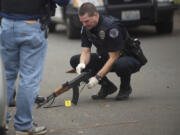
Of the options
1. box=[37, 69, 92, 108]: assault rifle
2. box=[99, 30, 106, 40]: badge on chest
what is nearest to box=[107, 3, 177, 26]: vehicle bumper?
box=[99, 30, 106, 40]: badge on chest

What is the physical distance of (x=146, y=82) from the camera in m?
7.86

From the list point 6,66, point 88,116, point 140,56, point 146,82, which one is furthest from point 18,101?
point 146,82

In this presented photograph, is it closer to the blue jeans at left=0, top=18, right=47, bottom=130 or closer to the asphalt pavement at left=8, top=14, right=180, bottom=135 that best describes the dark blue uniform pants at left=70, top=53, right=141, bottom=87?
the asphalt pavement at left=8, top=14, right=180, bottom=135

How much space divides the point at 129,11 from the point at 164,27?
1.50m

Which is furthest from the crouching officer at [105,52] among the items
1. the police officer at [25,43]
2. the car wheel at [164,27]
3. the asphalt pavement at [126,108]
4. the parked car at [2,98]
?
the car wheel at [164,27]

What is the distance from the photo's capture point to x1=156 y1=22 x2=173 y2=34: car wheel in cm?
1334

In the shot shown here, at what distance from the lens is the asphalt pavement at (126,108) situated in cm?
539

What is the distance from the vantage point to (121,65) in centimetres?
662

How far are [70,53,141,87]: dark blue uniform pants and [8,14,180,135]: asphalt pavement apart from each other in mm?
290

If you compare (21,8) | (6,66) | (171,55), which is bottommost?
(171,55)

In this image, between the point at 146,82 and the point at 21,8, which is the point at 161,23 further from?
the point at 21,8

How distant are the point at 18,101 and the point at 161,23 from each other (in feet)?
28.7

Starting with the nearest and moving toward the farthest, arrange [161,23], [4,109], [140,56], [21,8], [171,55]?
1. [4,109]
2. [21,8]
3. [140,56]
4. [171,55]
5. [161,23]

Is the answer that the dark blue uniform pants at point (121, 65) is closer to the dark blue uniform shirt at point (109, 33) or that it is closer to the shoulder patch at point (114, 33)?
the dark blue uniform shirt at point (109, 33)
